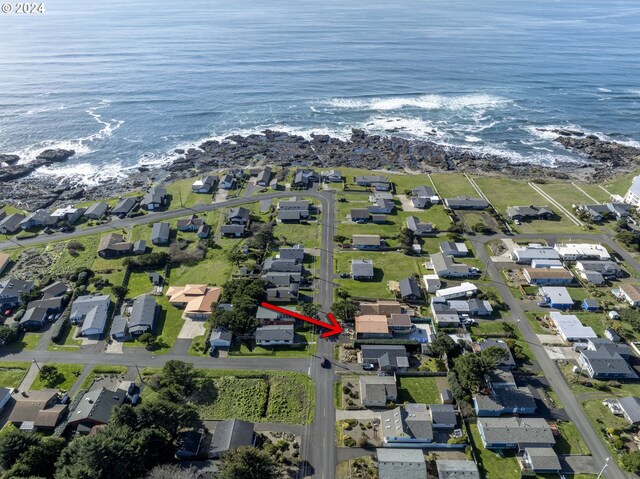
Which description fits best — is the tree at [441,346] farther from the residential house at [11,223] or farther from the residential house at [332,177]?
the residential house at [11,223]

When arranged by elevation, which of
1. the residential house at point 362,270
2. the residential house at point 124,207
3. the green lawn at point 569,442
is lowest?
the green lawn at point 569,442

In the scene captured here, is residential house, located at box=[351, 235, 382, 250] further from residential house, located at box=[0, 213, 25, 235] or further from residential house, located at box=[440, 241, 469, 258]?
residential house, located at box=[0, 213, 25, 235]

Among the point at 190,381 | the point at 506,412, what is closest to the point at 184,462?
the point at 190,381

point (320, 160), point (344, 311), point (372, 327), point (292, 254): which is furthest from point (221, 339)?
point (320, 160)

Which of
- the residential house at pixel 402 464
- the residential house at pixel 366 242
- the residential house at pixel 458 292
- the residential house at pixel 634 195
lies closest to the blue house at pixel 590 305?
the residential house at pixel 458 292

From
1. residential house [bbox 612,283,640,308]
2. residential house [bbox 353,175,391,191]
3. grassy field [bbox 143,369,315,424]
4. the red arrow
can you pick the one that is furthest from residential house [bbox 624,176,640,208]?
grassy field [bbox 143,369,315,424]

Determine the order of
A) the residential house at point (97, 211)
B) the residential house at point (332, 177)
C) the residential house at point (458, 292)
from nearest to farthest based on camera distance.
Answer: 1. the residential house at point (458, 292)
2. the residential house at point (97, 211)
3. the residential house at point (332, 177)
